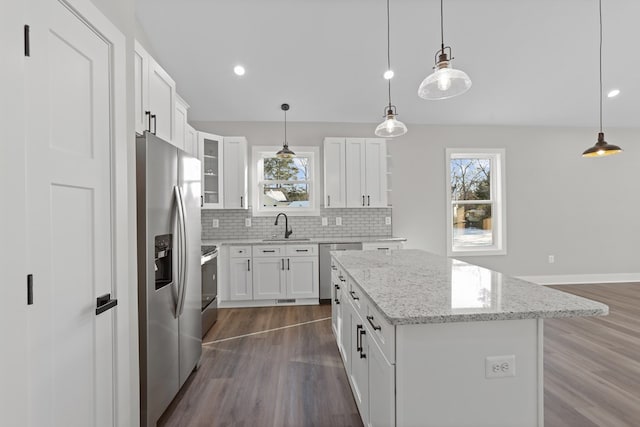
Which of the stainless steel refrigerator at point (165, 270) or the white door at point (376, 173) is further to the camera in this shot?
the white door at point (376, 173)

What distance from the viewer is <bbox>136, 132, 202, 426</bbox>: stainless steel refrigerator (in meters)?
1.72

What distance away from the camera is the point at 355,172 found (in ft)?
15.4

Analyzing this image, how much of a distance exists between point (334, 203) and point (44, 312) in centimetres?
386

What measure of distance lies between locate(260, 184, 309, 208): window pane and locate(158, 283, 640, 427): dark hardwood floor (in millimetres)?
1889

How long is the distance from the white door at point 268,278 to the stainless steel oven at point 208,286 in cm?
63

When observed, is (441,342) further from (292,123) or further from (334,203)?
(292,123)

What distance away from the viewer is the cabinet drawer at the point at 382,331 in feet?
3.88

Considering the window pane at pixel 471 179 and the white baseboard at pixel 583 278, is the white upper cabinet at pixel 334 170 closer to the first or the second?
the window pane at pixel 471 179

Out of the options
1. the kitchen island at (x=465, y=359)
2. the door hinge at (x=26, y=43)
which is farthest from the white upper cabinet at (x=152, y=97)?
the kitchen island at (x=465, y=359)

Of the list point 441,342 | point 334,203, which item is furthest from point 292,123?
point 441,342

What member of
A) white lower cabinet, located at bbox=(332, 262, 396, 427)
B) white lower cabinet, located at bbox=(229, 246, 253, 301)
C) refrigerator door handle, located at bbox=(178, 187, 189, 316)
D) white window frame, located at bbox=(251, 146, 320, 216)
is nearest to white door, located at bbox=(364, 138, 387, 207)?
white window frame, located at bbox=(251, 146, 320, 216)

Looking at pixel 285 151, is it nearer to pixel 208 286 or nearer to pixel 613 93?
pixel 208 286

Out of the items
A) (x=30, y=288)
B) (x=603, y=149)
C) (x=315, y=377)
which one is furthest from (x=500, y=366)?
(x=603, y=149)

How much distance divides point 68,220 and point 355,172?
389 cm
